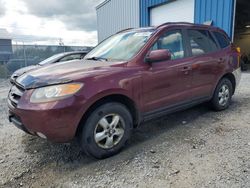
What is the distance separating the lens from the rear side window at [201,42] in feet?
13.6

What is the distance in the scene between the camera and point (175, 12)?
10.4 meters

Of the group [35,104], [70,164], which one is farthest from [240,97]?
[35,104]

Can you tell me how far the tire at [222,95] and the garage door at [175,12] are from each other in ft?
18.4

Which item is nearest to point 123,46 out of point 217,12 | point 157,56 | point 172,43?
point 157,56

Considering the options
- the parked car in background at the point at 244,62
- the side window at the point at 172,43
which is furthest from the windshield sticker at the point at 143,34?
the parked car in background at the point at 244,62

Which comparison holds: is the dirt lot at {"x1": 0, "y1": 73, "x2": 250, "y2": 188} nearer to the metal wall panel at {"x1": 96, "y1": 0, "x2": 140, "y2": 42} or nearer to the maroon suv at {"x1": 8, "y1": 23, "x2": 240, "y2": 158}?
the maroon suv at {"x1": 8, "y1": 23, "x2": 240, "y2": 158}

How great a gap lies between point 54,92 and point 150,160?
1474 mm

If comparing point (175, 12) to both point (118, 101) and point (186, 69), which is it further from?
point (118, 101)

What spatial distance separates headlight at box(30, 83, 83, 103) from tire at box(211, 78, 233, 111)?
122 inches

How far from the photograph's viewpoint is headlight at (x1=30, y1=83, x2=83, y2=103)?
2621 mm

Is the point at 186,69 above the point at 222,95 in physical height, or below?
above

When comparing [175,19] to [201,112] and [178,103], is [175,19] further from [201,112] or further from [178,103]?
[178,103]

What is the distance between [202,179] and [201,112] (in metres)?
2.50

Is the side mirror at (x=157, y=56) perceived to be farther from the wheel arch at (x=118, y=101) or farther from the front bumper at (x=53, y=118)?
the front bumper at (x=53, y=118)
